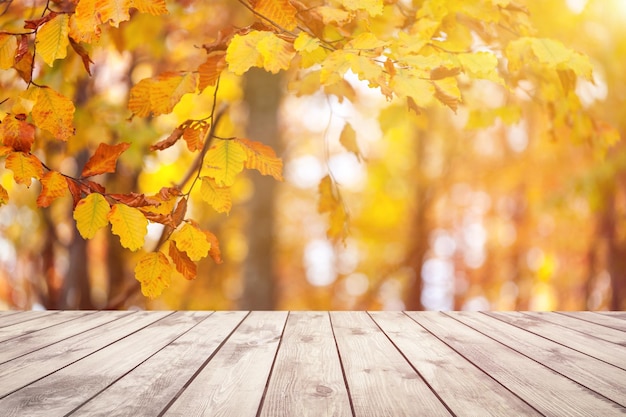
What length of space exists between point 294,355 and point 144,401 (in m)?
0.64

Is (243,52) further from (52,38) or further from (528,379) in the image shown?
(528,379)

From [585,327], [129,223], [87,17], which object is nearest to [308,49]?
[87,17]

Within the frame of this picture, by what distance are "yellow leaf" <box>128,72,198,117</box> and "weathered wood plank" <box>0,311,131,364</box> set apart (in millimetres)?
1055

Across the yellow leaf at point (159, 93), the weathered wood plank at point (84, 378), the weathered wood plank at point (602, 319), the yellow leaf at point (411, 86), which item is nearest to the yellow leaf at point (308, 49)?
the yellow leaf at point (411, 86)

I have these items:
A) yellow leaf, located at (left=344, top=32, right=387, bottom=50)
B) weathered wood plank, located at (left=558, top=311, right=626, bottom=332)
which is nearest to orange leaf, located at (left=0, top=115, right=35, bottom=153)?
yellow leaf, located at (left=344, top=32, right=387, bottom=50)

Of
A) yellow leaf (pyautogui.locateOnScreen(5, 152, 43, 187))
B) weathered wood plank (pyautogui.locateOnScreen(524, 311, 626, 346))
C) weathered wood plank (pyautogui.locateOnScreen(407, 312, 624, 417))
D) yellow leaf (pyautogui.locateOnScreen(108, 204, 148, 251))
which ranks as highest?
yellow leaf (pyautogui.locateOnScreen(5, 152, 43, 187))

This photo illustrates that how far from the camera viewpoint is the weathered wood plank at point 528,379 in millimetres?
1500

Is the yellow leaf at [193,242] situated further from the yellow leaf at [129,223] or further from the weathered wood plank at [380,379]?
the weathered wood plank at [380,379]

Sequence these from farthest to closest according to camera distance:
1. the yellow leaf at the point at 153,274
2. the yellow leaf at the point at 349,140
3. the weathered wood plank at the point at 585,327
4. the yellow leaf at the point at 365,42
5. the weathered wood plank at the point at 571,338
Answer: the weathered wood plank at the point at 585,327 < the yellow leaf at the point at 349,140 < the weathered wood plank at the point at 571,338 < the yellow leaf at the point at 153,274 < the yellow leaf at the point at 365,42

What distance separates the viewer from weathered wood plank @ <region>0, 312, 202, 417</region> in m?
1.50

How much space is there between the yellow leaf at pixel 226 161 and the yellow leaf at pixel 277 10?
0.35 m

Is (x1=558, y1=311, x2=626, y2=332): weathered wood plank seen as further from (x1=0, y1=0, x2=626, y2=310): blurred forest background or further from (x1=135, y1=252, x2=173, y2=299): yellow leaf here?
(x1=135, y1=252, x2=173, y2=299): yellow leaf

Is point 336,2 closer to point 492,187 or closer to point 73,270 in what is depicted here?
point 73,270

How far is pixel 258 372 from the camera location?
71.5 inches
